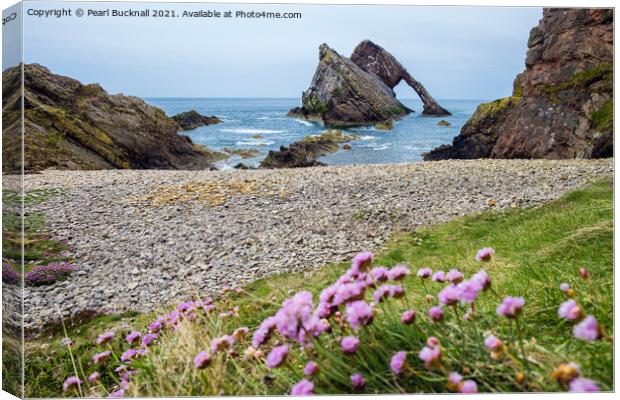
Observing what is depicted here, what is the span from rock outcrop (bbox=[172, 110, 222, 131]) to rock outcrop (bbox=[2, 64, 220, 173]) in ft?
0.44

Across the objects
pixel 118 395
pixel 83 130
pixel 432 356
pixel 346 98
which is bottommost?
pixel 118 395

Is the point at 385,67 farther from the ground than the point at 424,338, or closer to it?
farther from the ground

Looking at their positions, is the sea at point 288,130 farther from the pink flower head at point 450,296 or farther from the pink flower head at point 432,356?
the pink flower head at point 432,356

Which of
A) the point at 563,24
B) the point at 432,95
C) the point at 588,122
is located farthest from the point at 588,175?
the point at 432,95

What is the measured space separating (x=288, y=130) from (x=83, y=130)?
389 centimetres

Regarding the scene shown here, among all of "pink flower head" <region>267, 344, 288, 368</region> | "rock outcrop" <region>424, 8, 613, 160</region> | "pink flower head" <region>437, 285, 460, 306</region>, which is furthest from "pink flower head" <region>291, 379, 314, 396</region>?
"rock outcrop" <region>424, 8, 613, 160</region>

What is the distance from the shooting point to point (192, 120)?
19.1 feet

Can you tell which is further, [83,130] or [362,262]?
[83,130]

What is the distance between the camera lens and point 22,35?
3.62 metres

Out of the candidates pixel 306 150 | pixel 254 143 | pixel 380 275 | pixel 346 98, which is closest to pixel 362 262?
pixel 380 275

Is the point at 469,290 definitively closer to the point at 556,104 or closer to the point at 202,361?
the point at 202,361

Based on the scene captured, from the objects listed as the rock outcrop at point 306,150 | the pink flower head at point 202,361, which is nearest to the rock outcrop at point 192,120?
the rock outcrop at point 306,150

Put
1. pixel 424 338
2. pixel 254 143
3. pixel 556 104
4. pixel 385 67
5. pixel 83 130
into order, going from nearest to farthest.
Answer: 1. pixel 424 338
2. pixel 385 67
3. pixel 254 143
4. pixel 556 104
5. pixel 83 130

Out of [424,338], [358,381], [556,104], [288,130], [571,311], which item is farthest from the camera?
[556,104]
